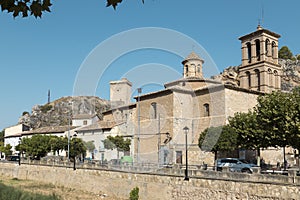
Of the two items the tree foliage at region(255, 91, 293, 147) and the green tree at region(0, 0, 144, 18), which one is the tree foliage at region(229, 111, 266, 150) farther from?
the green tree at region(0, 0, 144, 18)

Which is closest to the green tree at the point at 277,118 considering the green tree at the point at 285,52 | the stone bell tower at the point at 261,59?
the stone bell tower at the point at 261,59

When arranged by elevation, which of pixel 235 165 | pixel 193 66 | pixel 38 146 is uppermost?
pixel 193 66

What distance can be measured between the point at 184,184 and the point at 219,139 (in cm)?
895

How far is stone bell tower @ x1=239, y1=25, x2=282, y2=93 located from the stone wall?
75.9ft

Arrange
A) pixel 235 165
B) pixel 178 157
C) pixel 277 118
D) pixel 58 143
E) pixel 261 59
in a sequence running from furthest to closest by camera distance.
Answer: pixel 58 143 < pixel 261 59 < pixel 178 157 < pixel 235 165 < pixel 277 118

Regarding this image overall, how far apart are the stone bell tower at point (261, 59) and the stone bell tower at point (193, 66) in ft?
19.2

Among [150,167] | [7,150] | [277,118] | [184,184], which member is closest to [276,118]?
[277,118]

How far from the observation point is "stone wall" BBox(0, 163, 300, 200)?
53.1 ft

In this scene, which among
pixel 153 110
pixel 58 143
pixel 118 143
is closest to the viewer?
pixel 153 110

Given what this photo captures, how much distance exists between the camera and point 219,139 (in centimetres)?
2853

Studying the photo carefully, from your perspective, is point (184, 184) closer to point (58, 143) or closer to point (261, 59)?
point (261, 59)

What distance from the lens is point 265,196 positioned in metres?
16.5

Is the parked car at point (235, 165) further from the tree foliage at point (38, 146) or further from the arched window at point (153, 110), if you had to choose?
the tree foliage at point (38, 146)

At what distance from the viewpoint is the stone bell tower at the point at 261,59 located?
131 feet
